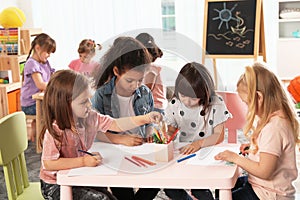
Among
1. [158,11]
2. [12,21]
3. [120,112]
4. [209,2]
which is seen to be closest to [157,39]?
[158,11]

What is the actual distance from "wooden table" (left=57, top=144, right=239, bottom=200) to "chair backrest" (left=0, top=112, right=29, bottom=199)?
1.02ft

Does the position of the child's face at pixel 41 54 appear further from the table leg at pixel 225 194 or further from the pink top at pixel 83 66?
the table leg at pixel 225 194

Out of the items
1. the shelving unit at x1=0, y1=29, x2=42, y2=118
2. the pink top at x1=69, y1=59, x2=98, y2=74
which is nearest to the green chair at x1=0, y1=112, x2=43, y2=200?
the pink top at x1=69, y1=59, x2=98, y2=74

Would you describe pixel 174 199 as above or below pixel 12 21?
below

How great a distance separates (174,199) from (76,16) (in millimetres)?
3500

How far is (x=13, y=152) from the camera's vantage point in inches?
74.4

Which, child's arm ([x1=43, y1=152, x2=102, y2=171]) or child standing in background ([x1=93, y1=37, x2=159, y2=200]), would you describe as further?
child standing in background ([x1=93, y1=37, x2=159, y2=200])

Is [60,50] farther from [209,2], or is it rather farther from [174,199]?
[174,199]

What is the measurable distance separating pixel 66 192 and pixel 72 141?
0.23 meters

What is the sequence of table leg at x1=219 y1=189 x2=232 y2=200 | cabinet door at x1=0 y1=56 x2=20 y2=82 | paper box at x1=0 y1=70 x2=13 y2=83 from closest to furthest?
1. table leg at x1=219 y1=189 x2=232 y2=200
2. cabinet door at x1=0 y1=56 x2=20 y2=82
3. paper box at x1=0 y1=70 x2=13 y2=83

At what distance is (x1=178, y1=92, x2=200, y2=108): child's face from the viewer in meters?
1.97

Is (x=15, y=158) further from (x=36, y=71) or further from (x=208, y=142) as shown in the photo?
(x=36, y=71)

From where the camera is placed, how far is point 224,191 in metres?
1.50

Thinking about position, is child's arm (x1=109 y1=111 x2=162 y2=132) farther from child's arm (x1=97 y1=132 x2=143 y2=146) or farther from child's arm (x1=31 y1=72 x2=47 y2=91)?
child's arm (x1=31 y1=72 x2=47 y2=91)
